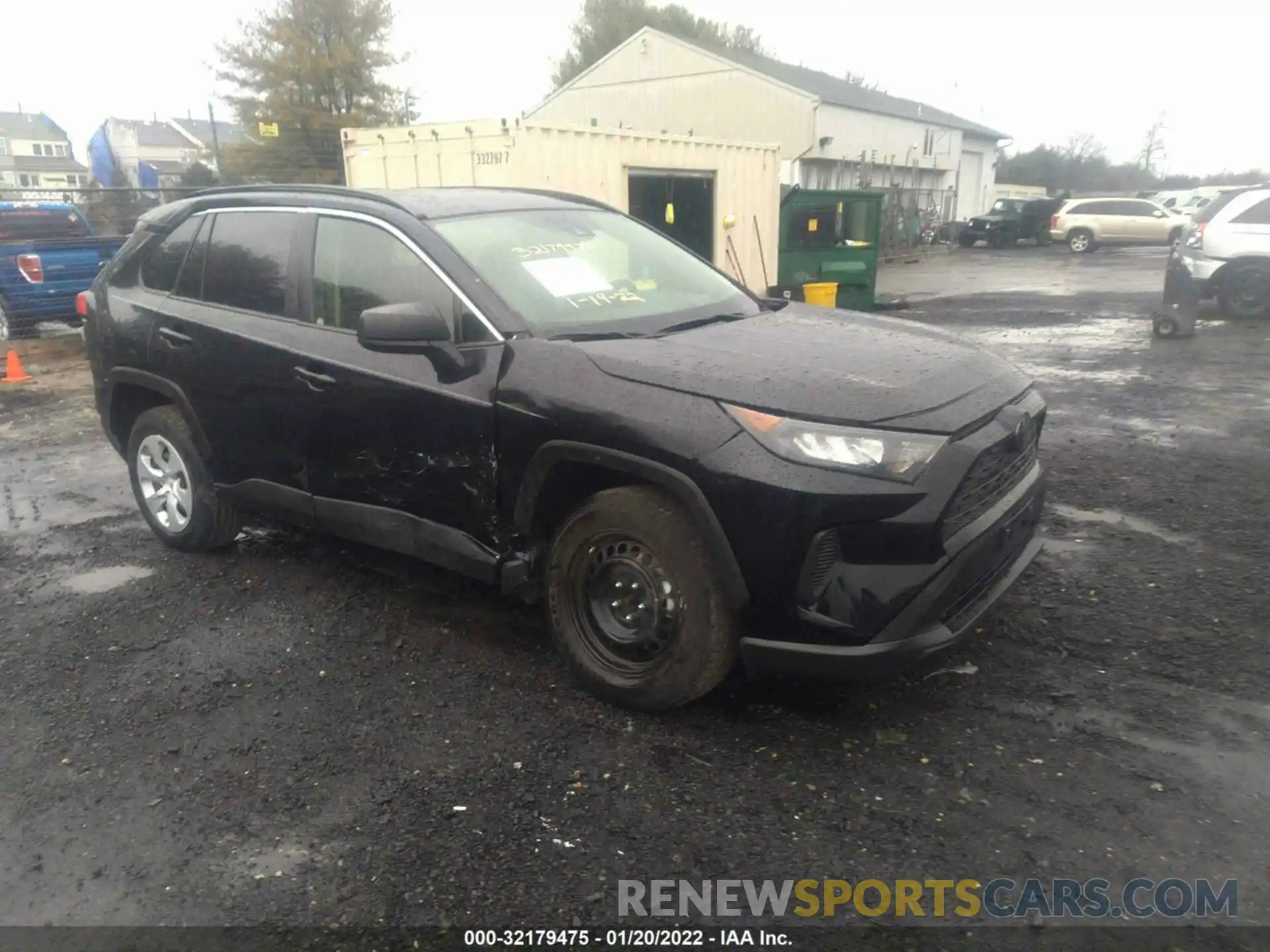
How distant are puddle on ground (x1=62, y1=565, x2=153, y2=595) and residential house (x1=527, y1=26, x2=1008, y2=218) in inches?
1041

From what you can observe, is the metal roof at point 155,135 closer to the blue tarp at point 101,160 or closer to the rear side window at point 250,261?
the blue tarp at point 101,160

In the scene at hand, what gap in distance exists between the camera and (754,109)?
103ft

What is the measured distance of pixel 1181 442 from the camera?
6.70 m

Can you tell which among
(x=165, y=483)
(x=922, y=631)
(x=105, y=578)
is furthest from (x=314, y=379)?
(x=922, y=631)

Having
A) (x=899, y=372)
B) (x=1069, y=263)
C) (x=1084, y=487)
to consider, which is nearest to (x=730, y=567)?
(x=899, y=372)

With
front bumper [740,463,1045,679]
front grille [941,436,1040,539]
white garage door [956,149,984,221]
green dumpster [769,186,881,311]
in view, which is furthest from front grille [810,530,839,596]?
white garage door [956,149,984,221]

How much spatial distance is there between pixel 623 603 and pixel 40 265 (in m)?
11.9

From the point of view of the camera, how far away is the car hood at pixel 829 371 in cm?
290

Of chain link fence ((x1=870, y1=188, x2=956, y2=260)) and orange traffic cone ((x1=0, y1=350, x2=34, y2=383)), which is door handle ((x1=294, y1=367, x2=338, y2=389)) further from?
chain link fence ((x1=870, y1=188, x2=956, y2=260))

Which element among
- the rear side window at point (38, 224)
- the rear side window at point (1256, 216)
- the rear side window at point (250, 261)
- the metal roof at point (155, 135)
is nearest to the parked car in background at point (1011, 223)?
the rear side window at point (1256, 216)

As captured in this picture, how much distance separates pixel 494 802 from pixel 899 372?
6.27 feet

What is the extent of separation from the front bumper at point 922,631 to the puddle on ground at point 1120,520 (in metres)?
2.19

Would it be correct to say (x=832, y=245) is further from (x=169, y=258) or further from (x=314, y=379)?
(x=314, y=379)

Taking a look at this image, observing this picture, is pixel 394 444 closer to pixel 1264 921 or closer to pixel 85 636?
pixel 85 636
